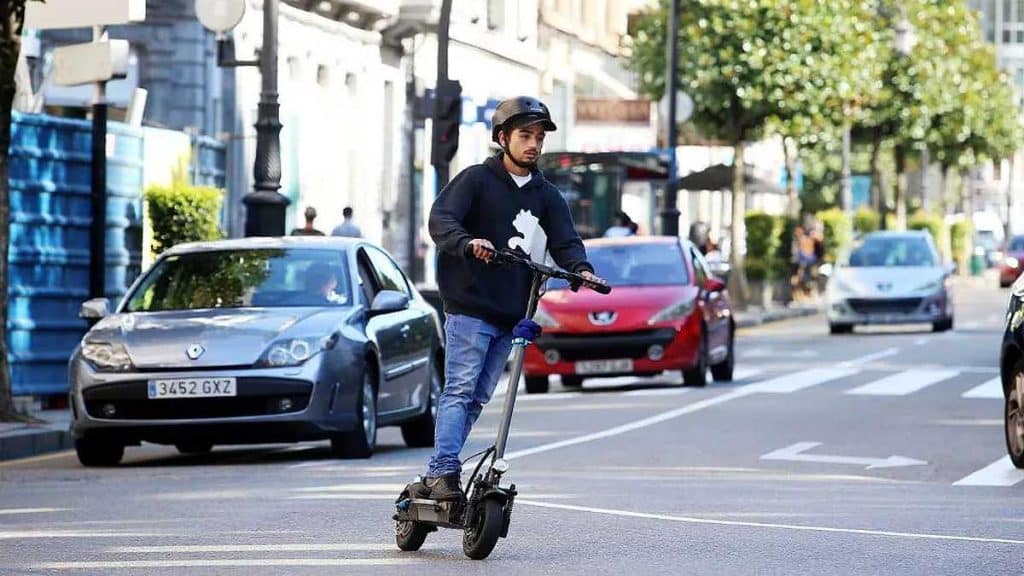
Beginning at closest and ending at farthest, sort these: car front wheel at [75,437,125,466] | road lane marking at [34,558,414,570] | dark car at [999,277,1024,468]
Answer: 1. road lane marking at [34,558,414,570]
2. dark car at [999,277,1024,468]
3. car front wheel at [75,437,125,466]

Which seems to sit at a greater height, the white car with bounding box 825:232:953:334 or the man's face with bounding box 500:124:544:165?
the man's face with bounding box 500:124:544:165

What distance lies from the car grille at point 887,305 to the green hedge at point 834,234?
22.2 m

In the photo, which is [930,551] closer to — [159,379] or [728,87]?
[159,379]

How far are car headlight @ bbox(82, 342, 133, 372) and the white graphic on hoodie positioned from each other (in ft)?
19.0

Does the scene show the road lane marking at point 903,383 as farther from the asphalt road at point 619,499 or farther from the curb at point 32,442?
the curb at point 32,442

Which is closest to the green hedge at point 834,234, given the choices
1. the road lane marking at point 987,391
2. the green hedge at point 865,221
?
the green hedge at point 865,221

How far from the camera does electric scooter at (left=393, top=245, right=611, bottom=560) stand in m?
10.5

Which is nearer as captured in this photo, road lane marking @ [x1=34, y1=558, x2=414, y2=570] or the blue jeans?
road lane marking @ [x1=34, y1=558, x2=414, y2=570]

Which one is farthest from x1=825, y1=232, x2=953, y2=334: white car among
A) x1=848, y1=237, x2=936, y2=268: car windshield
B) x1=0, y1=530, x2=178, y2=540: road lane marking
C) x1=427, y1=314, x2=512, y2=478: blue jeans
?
x1=427, y1=314, x2=512, y2=478: blue jeans

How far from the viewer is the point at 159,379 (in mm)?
16266

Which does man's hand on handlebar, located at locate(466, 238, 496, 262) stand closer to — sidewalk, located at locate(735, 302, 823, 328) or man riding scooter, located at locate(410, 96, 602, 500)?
man riding scooter, located at locate(410, 96, 602, 500)

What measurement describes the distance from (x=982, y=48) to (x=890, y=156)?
21.7 m

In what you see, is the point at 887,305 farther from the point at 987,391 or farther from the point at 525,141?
the point at 525,141

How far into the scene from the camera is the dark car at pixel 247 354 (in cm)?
1631
